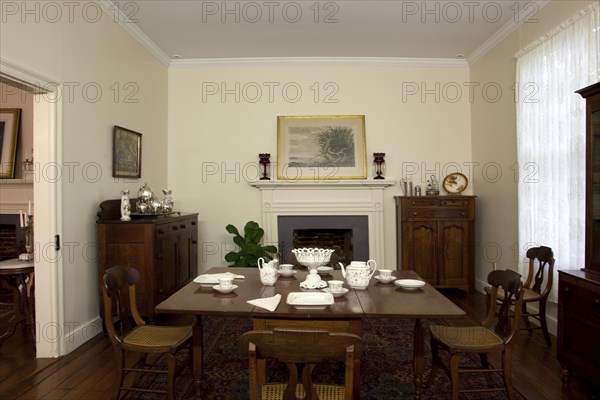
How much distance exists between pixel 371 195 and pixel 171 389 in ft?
12.6

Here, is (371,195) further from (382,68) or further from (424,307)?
(424,307)

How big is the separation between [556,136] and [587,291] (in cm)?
171

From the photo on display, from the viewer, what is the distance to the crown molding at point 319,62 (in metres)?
5.73

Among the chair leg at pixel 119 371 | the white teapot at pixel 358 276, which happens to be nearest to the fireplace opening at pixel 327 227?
the white teapot at pixel 358 276

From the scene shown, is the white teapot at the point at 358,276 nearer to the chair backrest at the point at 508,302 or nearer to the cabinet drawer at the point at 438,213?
the chair backrest at the point at 508,302

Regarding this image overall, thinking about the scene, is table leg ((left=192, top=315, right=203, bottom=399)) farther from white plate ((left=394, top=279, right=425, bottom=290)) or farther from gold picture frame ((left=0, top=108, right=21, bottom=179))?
gold picture frame ((left=0, top=108, right=21, bottom=179))

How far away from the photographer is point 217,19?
14.7ft

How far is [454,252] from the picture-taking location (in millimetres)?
5223

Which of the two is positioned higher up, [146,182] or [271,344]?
[146,182]

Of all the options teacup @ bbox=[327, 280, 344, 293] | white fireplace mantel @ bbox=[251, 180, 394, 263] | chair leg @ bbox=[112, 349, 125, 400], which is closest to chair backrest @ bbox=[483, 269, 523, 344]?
teacup @ bbox=[327, 280, 344, 293]

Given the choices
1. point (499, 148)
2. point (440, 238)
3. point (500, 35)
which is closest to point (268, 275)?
point (440, 238)

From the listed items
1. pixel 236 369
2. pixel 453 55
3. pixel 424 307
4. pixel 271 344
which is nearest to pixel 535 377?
pixel 424 307

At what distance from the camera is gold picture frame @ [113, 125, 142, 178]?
170 inches

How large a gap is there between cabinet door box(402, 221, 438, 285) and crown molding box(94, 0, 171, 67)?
3.85 meters
